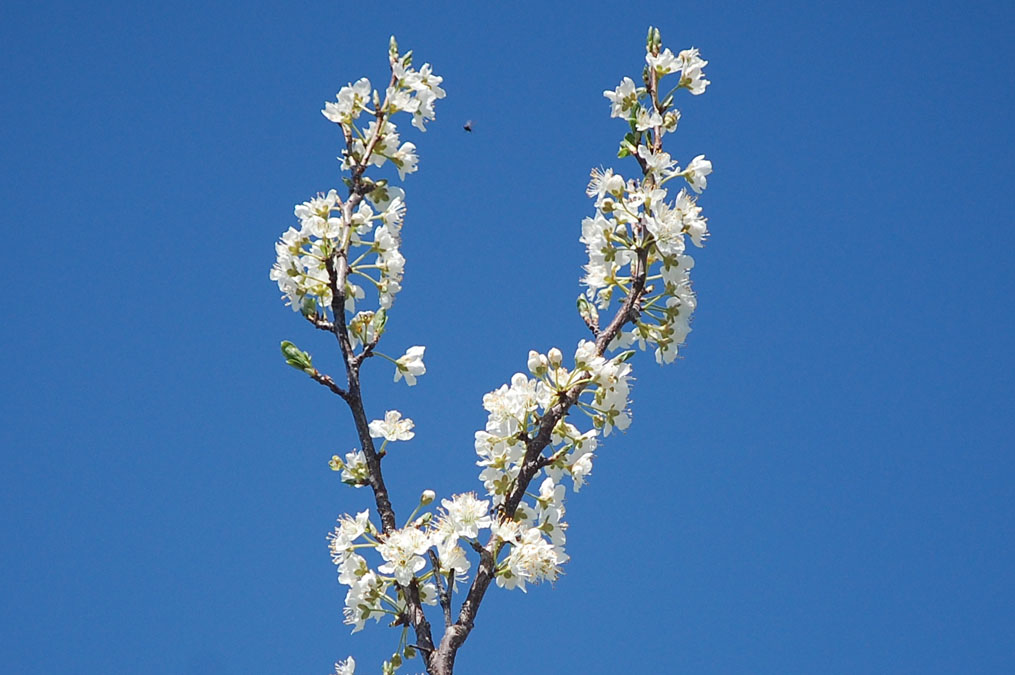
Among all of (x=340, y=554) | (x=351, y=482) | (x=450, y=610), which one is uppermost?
(x=351, y=482)

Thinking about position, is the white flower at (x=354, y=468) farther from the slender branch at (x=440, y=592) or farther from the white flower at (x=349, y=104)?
the white flower at (x=349, y=104)

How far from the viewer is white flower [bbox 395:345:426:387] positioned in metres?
2.99

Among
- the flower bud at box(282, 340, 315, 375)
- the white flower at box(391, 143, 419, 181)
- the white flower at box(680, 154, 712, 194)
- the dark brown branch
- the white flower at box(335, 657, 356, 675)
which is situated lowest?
the white flower at box(335, 657, 356, 675)

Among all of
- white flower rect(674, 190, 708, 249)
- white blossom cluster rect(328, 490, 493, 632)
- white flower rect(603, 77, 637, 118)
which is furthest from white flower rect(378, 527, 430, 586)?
white flower rect(603, 77, 637, 118)

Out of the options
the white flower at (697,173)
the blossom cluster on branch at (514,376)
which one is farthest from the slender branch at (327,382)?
the white flower at (697,173)

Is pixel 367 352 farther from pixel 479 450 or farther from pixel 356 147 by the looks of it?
pixel 356 147

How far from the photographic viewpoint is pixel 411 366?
299 centimetres

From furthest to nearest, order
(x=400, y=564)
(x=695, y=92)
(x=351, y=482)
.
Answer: (x=695, y=92)
(x=351, y=482)
(x=400, y=564)

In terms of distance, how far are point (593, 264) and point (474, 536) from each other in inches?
36.3

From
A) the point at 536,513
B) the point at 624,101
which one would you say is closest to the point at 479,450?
the point at 536,513

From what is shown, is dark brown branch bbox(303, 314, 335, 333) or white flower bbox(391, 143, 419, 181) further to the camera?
white flower bbox(391, 143, 419, 181)

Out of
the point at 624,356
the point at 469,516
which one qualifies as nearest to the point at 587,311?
the point at 624,356

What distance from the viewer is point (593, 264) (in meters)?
2.97

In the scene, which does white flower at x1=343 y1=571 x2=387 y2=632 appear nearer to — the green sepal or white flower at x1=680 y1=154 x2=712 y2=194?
the green sepal
